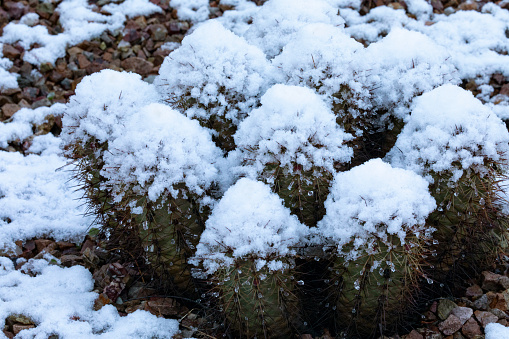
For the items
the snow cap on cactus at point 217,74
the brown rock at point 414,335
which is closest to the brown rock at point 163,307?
the snow cap on cactus at point 217,74

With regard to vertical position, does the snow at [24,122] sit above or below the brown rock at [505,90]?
above

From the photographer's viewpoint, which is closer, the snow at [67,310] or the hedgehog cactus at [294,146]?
the hedgehog cactus at [294,146]

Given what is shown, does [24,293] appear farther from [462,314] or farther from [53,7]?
[53,7]

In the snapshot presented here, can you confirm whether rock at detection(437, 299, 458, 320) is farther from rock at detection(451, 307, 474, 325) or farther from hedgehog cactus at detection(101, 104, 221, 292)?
hedgehog cactus at detection(101, 104, 221, 292)

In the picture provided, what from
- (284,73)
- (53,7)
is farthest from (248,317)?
(53,7)

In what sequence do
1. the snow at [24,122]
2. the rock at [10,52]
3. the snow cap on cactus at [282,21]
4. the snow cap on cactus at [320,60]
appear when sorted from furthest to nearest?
the rock at [10,52]
the snow at [24,122]
the snow cap on cactus at [282,21]
the snow cap on cactus at [320,60]

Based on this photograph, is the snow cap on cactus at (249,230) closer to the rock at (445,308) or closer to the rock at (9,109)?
the rock at (445,308)

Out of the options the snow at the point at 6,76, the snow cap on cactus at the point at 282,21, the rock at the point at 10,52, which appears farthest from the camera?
the rock at the point at 10,52
